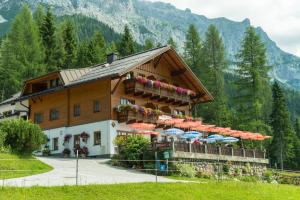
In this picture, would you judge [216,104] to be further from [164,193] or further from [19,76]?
[164,193]

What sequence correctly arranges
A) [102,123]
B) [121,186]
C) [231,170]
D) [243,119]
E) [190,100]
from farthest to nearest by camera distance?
[243,119] < [190,100] < [102,123] < [231,170] < [121,186]

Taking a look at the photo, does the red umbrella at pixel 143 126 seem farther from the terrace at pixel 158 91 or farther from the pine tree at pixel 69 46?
the pine tree at pixel 69 46

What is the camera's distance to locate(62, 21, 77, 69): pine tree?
65.1 m

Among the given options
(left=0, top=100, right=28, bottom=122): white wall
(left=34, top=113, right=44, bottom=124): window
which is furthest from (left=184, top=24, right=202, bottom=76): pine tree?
(left=34, top=113, right=44, bottom=124): window

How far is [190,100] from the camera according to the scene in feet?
156

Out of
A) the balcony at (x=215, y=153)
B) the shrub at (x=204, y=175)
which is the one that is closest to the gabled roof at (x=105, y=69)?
the balcony at (x=215, y=153)

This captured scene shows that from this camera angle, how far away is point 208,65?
203 feet

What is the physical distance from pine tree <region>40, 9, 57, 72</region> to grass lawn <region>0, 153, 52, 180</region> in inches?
1472

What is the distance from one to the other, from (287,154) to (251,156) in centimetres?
2903

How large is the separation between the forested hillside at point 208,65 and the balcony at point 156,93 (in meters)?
11.0

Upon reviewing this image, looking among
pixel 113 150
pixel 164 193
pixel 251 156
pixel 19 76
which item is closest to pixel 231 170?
pixel 251 156

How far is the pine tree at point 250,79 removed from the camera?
177 feet

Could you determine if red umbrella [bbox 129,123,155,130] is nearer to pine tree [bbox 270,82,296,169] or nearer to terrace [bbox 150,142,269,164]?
terrace [bbox 150,142,269,164]

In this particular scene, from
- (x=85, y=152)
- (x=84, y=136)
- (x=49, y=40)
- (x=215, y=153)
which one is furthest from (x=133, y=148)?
(x=49, y=40)
